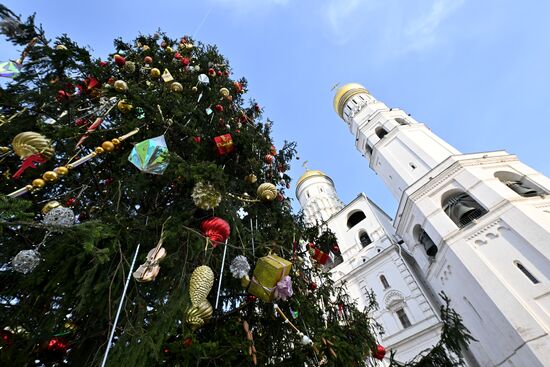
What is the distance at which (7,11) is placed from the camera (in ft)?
12.3

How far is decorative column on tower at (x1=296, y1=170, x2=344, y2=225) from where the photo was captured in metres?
32.0

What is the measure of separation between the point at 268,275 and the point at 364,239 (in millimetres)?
23346

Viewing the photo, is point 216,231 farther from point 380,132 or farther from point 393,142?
point 380,132

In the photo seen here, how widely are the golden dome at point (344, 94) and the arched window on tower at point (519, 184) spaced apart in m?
18.2

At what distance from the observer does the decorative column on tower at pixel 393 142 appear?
21.1 metres

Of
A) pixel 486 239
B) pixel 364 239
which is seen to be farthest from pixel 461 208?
pixel 364 239

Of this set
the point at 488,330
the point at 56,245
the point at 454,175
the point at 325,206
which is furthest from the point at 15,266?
the point at 325,206

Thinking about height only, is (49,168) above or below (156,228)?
above

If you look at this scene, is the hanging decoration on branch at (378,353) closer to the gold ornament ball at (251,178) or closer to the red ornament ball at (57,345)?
the gold ornament ball at (251,178)

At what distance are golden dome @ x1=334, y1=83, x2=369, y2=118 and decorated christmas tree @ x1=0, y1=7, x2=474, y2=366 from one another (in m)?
29.1

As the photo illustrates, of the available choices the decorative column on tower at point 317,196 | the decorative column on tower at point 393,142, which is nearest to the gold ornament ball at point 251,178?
the decorative column on tower at point 393,142

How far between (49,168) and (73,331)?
2.21 meters

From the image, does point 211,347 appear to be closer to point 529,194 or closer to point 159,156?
point 159,156

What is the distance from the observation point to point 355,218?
2784 centimetres
